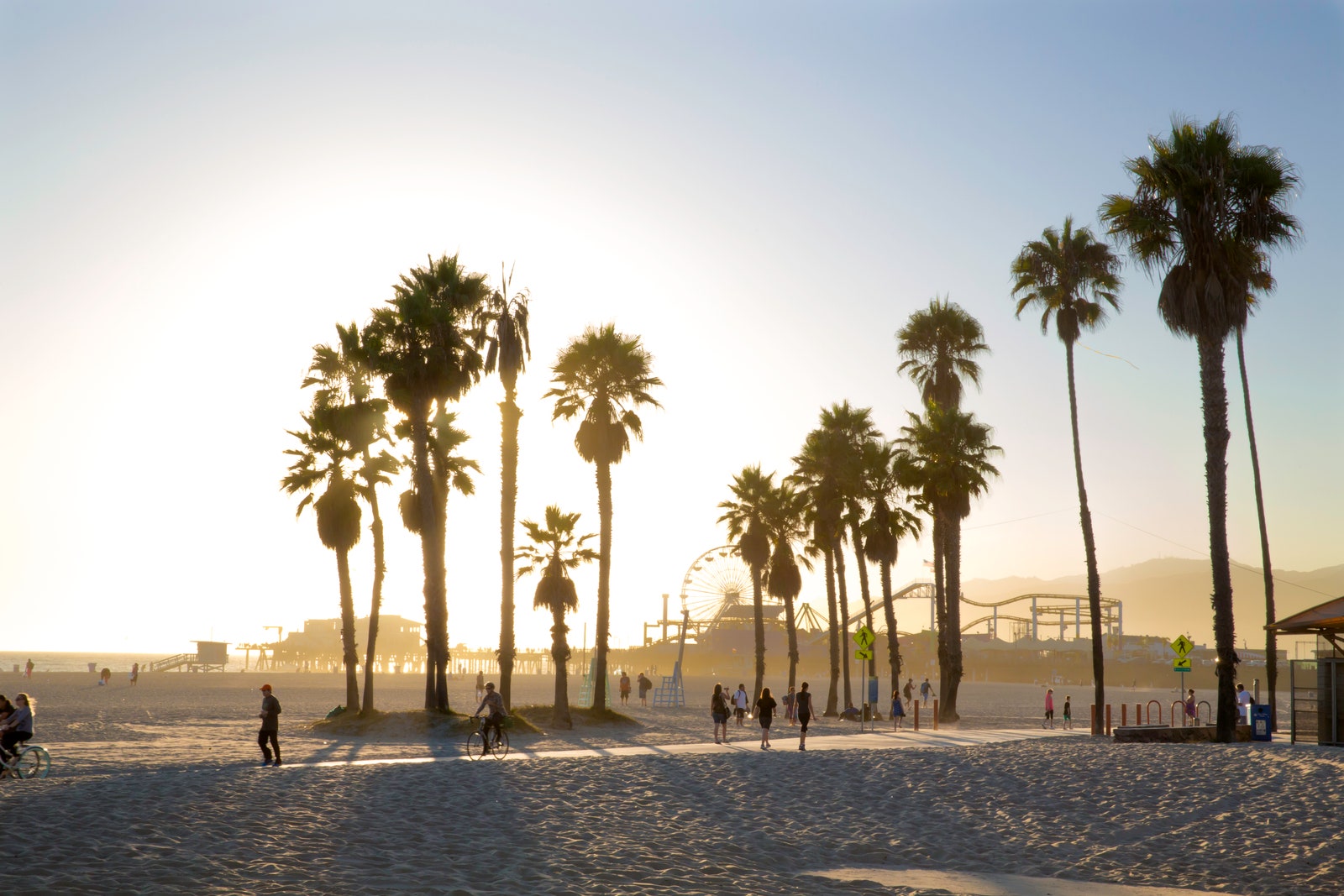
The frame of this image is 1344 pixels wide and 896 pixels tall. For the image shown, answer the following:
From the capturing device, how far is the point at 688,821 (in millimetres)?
15602

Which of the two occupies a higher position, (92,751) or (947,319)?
(947,319)

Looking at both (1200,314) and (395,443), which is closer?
(1200,314)

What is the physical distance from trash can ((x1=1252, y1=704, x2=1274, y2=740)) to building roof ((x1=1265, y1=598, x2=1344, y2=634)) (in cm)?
217

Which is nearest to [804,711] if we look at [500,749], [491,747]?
[500,749]

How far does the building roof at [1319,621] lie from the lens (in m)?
25.7

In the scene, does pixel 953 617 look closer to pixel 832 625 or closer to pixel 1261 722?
pixel 832 625

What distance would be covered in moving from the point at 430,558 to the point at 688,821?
68.7ft

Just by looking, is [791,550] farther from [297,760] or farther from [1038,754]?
[297,760]

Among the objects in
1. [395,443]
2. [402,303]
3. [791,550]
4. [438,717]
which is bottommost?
[438,717]

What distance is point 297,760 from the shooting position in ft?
76.3

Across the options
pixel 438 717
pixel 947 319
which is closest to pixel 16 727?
pixel 438 717

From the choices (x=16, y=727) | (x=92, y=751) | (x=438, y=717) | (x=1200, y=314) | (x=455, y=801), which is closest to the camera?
(x=455, y=801)

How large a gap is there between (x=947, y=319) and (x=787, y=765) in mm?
30258

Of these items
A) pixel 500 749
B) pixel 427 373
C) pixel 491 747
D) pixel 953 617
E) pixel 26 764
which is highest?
pixel 427 373
